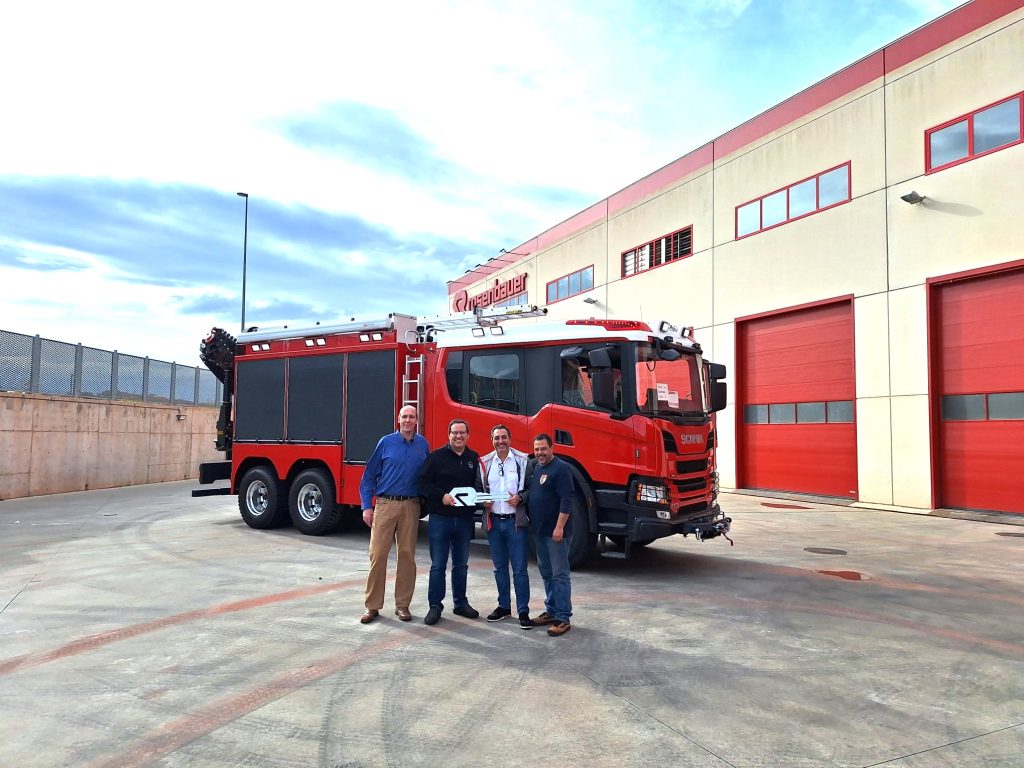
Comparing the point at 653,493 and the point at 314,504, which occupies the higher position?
the point at 653,493

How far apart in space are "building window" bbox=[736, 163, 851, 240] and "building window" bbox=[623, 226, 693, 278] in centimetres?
223

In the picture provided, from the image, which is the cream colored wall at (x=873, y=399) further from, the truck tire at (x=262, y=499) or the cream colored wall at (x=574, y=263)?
the truck tire at (x=262, y=499)

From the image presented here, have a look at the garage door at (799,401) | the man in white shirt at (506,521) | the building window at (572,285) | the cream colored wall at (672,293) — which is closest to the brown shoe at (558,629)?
the man in white shirt at (506,521)

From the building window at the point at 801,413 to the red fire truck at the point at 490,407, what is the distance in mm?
9336

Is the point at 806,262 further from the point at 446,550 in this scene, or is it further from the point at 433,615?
the point at 433,615

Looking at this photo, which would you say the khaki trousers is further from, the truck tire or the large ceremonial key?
the truck tire

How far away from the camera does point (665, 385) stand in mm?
7812

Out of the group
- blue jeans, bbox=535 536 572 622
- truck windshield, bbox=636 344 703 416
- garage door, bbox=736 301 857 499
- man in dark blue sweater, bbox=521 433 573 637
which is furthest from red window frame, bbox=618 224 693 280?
blue jeans, bbox=535 536 572 622

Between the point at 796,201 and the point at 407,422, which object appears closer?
the point at 407,422

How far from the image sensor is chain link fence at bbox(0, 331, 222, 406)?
56.9 ft

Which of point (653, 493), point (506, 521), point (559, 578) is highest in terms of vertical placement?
point (653, 493)

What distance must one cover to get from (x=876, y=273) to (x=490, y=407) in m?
11.6

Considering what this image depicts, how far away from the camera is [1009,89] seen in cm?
1348

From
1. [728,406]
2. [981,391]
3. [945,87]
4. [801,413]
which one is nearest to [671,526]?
[981,391]
